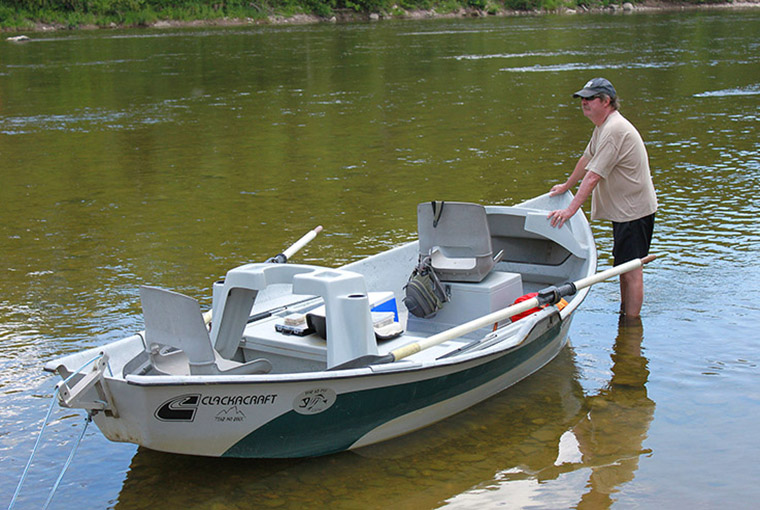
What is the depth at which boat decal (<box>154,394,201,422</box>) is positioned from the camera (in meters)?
4.42

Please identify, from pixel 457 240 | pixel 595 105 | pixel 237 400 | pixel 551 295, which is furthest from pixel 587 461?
pixel 595 105

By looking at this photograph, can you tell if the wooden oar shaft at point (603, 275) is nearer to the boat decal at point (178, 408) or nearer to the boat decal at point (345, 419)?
the boat decal at point (345, 419)

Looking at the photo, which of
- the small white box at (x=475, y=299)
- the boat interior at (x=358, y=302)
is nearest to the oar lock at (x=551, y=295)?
the boat interior at (x=358, y=302)

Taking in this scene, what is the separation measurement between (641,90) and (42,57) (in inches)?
929

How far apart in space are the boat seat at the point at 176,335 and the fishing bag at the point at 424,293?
1.65m

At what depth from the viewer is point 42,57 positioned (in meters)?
34.5

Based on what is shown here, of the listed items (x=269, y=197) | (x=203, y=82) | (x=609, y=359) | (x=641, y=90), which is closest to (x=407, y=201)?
(x=269, y=197)

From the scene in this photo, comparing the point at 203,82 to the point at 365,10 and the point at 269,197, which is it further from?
the point at 365,10

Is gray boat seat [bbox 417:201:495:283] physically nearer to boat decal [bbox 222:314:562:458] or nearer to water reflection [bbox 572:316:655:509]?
boat decal [bbox 222:314:562:458]

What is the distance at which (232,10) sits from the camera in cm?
6150

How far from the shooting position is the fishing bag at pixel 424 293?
20.0 ft

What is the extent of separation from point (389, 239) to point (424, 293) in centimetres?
355

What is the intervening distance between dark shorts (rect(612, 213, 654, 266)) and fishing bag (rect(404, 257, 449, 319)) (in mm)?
1550

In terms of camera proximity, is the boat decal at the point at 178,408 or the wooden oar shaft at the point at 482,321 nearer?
the boat decal at the point at 178,408
